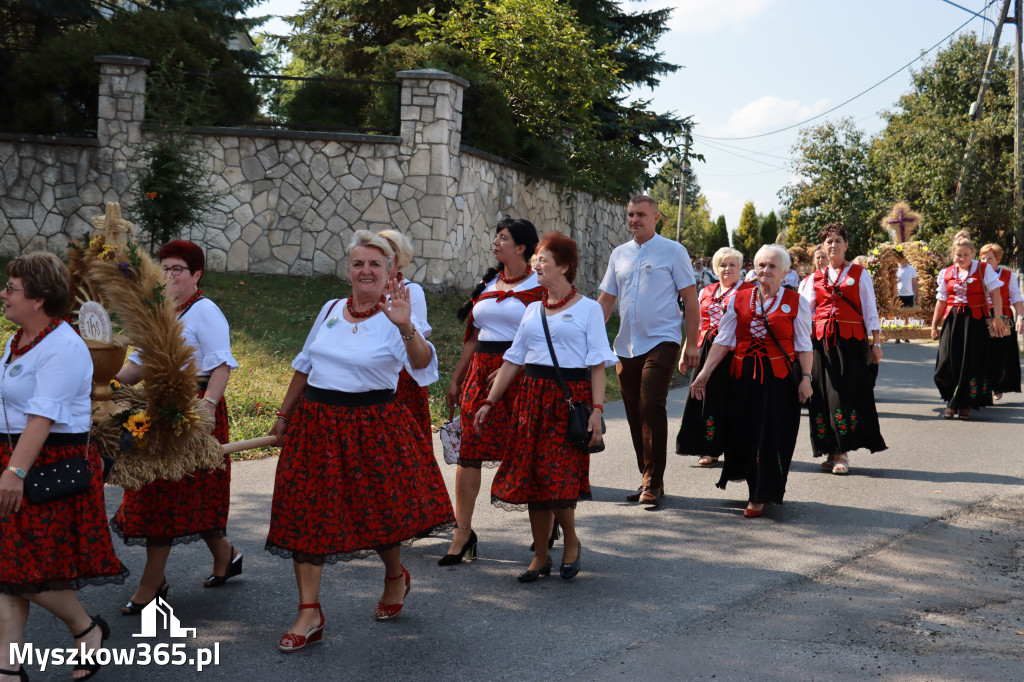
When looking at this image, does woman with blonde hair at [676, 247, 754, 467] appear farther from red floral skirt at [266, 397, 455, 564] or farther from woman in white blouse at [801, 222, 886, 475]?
red floral skirt at [266, 397, 455, 564]

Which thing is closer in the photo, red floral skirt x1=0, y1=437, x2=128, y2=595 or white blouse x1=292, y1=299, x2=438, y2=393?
red floral skirt x1=0, y1=437, x2=128, y2=595

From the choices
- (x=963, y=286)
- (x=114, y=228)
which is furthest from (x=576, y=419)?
(x=963, y=286)

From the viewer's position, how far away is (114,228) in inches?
176

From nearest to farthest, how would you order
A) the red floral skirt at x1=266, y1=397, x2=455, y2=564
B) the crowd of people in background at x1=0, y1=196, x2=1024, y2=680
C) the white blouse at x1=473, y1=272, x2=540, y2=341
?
the crowd of people in background at x1=0, y1=196, x2=1024, y2=680 < the red floral skirt at x1=266, y1=397, x2=455, y2=564 < the white blouse at x1=473, y1=272, x2=540, y2=341

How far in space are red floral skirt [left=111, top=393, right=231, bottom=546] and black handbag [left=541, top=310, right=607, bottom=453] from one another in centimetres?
173

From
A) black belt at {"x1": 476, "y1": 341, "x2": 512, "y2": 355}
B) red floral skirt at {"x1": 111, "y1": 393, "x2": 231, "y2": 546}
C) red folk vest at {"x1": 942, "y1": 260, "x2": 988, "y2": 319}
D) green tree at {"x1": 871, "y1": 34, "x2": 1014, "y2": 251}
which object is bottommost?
red floral skirt at {"x1": 111, "y1": 393, "x2": 231, "y2": 546}

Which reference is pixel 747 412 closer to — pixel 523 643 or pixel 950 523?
pixel 950 523

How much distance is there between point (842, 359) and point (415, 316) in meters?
5.06

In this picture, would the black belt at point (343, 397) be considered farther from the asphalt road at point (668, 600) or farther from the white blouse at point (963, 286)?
the white blouse at point (963, 286)

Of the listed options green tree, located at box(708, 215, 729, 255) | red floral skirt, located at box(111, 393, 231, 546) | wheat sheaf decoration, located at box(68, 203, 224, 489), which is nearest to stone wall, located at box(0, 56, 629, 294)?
red floral skirt, located at box(111, 393, 231, 546)

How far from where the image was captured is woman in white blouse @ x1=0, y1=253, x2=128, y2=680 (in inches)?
143

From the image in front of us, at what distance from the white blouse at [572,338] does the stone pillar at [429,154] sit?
440 inches

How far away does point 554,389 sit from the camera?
535 cm

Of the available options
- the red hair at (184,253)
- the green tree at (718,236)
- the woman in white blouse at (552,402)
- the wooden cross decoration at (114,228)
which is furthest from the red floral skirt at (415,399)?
the green tree at (718,236)
